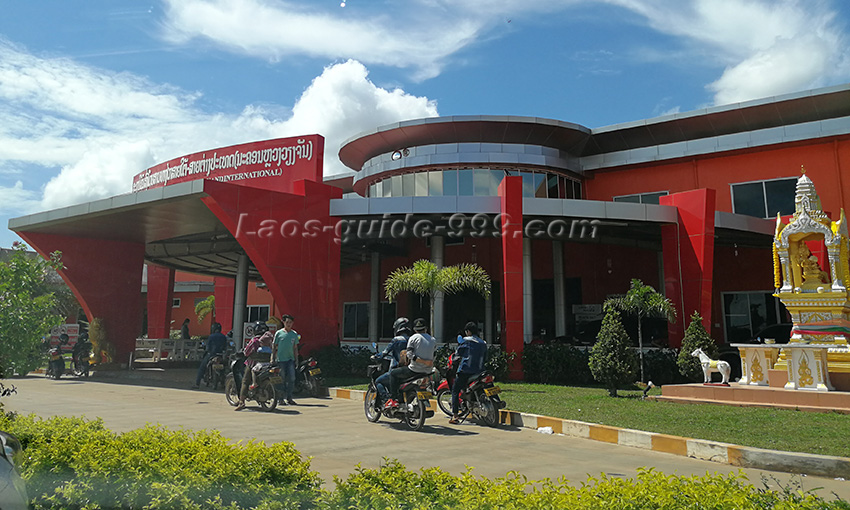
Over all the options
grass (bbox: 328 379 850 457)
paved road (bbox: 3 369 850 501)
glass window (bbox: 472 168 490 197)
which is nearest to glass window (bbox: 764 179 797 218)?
glass window (bbox: 472 168 490 197)

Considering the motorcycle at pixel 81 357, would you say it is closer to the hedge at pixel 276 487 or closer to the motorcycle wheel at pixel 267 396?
the motorcycle wheel at pixel 267 396

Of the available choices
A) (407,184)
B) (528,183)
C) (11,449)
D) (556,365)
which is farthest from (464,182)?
(11,449)

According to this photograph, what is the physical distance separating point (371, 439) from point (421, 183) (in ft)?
A: 50.8

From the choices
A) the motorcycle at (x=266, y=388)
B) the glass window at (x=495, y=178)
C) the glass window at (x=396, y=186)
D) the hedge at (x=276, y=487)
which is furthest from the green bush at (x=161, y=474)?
the glass window at (x=396, y=186)

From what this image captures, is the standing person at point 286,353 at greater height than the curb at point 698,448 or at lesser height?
greater

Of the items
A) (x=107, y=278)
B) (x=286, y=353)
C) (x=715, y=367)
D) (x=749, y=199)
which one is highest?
(x=749, y=199)

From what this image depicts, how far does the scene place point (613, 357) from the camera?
1191 centimetres

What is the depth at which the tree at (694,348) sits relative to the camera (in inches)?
541

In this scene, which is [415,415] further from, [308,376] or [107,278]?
[107,278]

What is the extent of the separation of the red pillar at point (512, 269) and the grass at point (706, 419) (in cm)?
290

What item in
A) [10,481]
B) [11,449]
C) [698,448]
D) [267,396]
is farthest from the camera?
[267,396]

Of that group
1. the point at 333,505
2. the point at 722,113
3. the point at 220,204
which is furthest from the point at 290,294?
the point at 722,113

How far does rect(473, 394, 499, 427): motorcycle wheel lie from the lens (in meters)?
9.14

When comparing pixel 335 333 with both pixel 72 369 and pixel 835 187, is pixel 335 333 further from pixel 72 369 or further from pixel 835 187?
pixel 835 187
